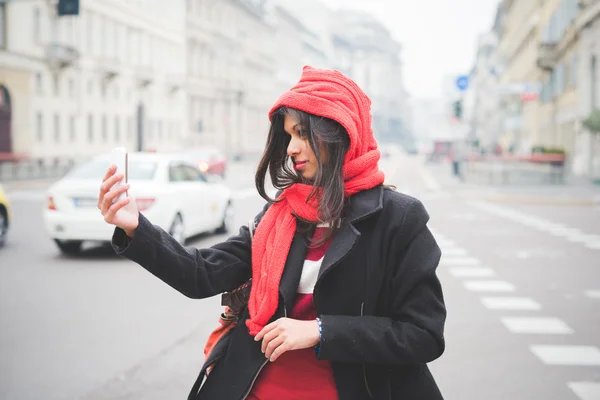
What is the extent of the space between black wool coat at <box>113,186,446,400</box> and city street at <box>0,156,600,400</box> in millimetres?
2906

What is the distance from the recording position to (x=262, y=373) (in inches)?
92.7

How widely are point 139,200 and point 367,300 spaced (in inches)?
393

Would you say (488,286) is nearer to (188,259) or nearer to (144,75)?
(188,259)

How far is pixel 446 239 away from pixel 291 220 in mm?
12416

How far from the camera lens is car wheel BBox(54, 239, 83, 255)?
12180 mm

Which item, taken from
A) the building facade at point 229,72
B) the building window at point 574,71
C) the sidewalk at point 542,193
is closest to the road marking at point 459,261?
the sidewalk at point 542,193

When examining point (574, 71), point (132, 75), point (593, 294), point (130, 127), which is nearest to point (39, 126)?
point (130, 127)

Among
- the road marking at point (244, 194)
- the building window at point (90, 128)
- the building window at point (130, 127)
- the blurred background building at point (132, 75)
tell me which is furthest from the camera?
the building window at point (130, 127)

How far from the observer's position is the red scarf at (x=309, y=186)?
237cm

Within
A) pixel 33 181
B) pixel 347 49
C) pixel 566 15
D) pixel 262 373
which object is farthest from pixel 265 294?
pixel 347 49

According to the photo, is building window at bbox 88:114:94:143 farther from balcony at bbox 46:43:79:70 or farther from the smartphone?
the smartphone

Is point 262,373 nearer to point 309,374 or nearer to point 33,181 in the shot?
point 309,374

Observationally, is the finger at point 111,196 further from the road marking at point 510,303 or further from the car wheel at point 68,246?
the car wheel at point 68,246

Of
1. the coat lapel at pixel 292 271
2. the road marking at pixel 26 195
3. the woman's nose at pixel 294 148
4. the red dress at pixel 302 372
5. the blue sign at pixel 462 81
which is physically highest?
the blue sign at pixel 462 81
